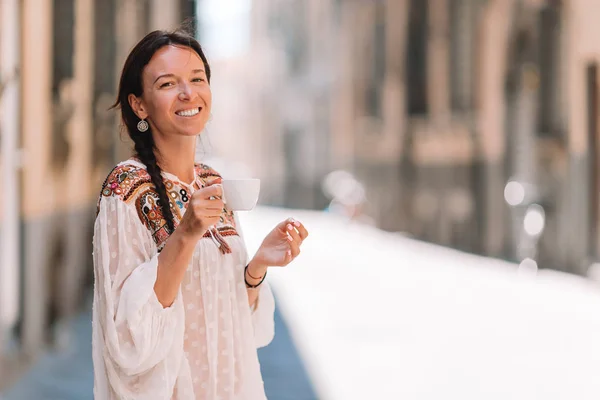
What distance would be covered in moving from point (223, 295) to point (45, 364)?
5.43 m

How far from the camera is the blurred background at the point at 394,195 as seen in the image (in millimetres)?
6762

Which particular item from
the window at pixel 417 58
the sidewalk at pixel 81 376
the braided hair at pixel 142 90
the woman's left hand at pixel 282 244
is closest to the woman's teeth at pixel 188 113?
the braided hair at pixel 142 90

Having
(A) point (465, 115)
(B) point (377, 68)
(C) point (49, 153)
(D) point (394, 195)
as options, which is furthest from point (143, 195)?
(B) point (377, 68)

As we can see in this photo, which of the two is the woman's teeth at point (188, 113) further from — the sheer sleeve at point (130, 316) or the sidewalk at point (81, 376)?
→ the sidewalk at point (81, 376)

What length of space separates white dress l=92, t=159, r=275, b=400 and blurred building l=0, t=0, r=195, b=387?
155 inches

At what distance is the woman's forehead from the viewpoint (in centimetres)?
191

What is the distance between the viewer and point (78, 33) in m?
9.73

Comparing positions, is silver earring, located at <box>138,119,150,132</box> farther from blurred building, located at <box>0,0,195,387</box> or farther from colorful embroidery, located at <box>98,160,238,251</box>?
blurred building, located at <box>0,0,195,387</box>

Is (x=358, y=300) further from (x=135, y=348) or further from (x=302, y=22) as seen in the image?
(x=302, y=22)

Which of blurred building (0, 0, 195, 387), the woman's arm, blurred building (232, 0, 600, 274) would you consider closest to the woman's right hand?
the woman's arm

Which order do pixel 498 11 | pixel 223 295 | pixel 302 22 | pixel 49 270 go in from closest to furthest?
pixel 223 295, pixel 49 270, pixel 498 11, pixel 302 22

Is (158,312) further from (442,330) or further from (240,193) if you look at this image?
(442,330)

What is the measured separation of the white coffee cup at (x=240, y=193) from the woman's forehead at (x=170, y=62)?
0.27m

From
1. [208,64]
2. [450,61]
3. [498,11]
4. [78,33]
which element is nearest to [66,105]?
[78,33]
